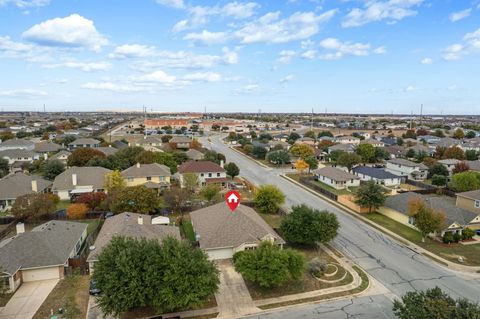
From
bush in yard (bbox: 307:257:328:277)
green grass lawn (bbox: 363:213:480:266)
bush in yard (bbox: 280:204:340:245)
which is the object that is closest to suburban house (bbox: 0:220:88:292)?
bush in yard (bbox: 280:204:340:245)

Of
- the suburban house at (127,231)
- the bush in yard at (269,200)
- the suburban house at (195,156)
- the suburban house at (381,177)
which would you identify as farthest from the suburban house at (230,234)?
the suburban house at (195,156)

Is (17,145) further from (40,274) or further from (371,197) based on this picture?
(371,197)

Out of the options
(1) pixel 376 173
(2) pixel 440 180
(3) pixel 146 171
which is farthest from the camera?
(1) pixel 376 173

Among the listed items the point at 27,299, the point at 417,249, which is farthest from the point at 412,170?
the point at 27,299

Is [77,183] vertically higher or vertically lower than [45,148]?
lower

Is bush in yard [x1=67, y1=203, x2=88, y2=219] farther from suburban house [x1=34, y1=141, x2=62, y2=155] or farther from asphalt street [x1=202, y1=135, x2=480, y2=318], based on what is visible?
suburban house [x1=34, y1=141, x2=62, y2=155]
